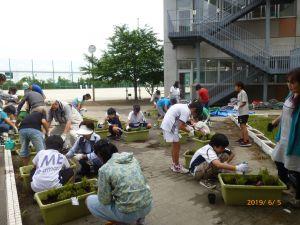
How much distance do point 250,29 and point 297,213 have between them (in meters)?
16.8

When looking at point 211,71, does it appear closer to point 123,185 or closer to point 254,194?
point 254,194

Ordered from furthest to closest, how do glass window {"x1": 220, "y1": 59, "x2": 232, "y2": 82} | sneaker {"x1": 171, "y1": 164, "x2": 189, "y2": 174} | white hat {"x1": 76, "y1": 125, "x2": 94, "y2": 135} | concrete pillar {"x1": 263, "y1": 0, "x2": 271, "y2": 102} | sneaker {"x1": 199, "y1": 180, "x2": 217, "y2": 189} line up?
glass window {"x1": 220, "y1": 59, "x2": 232, "y2": 82}, concrete pillar {"x1": 263, "y1": 0, "x2": 271, "y2": 102}, sneaker {"x1": 171, "y1": 164, "x2": 189, "y2": 174}, white hat {"x1": 76, "y1": 125, "x2": 94, "y2": 135}, sneaker {"x1": 199, "y1": 180, "x2": 217, "y2": 189}

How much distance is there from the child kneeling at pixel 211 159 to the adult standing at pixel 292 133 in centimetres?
65

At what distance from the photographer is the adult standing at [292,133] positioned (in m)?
4.14

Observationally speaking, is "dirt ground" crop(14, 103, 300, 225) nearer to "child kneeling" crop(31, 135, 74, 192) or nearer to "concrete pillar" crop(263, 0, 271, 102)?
"child kneeling" crop(31, 135, 74, 192)

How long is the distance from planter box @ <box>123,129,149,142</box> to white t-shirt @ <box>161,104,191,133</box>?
3389mm

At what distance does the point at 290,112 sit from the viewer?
4.43m

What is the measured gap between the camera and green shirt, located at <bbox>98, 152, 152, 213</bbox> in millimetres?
3299

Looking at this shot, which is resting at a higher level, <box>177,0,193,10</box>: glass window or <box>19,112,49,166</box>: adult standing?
<box>177,0,193,10</box>: glass window

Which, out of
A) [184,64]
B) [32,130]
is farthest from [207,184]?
[184,64]

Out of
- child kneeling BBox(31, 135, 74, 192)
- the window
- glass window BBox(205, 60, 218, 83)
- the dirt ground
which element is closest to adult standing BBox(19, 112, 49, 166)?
the dirt ground

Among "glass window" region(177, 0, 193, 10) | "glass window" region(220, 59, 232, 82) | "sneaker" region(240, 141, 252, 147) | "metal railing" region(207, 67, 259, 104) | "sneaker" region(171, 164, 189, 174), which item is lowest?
"sneaker" region(171, 164, 189, 174)

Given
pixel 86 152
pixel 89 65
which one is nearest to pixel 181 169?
pixel 86 152

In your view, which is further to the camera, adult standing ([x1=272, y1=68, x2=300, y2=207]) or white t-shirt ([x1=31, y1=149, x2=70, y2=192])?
white t-shirt ([x1=31, y1=149, x2=70, y2=192])
